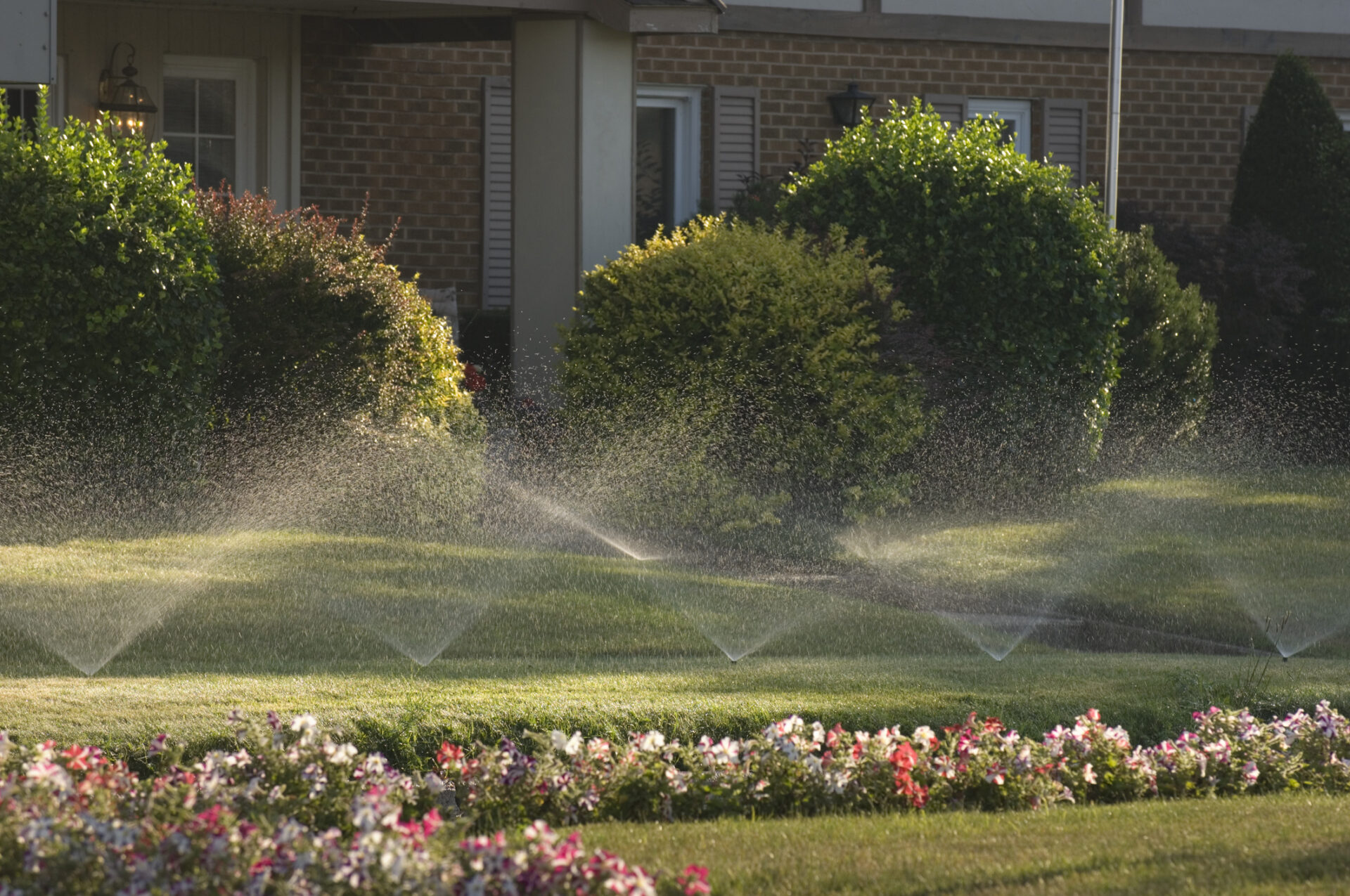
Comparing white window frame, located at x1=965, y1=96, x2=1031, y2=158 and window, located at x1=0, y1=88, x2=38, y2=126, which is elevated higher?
white window frame, located at x1=965, y1=96, x2=1031, y2=158

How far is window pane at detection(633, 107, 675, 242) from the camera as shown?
52.2ft

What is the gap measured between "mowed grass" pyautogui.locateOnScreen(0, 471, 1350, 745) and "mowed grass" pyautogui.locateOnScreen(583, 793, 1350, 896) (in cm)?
100

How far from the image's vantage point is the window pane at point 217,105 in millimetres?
14438

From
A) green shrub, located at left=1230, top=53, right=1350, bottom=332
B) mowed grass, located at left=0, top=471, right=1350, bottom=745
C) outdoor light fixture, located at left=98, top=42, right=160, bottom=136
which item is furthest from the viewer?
green shrub, located at left=1230, top=53, right=1350, bottom=332

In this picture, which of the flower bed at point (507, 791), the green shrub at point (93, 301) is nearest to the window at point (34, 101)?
Result: the green shrub at point (93, 301)

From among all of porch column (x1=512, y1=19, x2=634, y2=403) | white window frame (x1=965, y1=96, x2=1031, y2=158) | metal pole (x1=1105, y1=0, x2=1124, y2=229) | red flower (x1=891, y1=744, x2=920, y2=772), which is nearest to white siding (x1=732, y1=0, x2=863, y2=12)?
white window frame (x1=965, y1=96, x2=1031, y2=158)

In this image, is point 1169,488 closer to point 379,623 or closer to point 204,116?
point 379,623

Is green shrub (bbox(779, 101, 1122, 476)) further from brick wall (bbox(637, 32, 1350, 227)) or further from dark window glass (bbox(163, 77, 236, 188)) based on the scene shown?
dark window glass (bbox(163, 77, 236, 188))

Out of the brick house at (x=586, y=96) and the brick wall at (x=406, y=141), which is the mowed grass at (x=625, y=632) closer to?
the brick house at (x=586, y=96)

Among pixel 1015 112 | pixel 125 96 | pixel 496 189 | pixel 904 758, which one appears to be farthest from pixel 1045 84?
pixel 904 758

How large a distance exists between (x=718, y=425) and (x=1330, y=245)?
301 inches

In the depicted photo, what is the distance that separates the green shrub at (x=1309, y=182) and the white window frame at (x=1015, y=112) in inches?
82.1

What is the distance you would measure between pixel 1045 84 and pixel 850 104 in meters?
2.20

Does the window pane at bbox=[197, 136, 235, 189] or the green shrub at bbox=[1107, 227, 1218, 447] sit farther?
the window pane at bbox=[197, 136, 235, 189]
